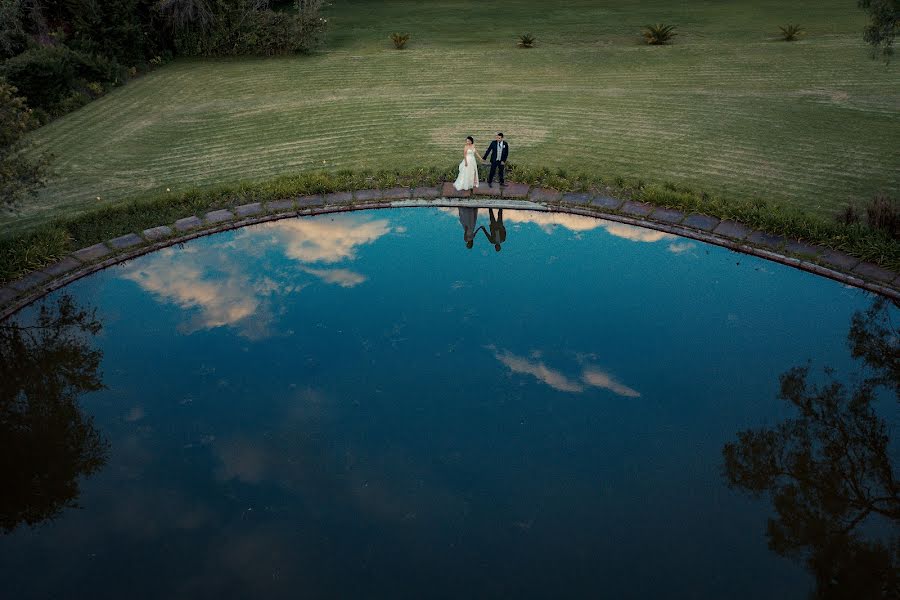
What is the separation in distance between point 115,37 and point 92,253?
14354 millimetres

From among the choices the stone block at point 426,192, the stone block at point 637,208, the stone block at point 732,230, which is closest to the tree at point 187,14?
the stone block at point 426,192

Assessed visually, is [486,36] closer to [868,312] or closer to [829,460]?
[868,312]

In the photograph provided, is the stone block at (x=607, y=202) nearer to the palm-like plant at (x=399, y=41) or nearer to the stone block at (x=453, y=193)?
the stone block at (x=453, y=193)

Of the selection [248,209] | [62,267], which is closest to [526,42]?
[248,209]

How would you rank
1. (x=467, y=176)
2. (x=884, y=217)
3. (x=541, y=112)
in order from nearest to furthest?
(x=884, y=217)
(x=467, y=176)
(x=541, y=112)

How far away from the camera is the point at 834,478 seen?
30.2 ft

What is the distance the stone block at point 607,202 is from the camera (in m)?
15.3

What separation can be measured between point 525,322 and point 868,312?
17.6 ft

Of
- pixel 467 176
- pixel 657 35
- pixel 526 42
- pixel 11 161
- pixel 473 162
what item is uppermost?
pixel 657 35

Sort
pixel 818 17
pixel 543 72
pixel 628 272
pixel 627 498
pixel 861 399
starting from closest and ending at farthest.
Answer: pixel 627 498
pixel 861 399
pixel 628 272
pixel 543 72
pixel 818 17

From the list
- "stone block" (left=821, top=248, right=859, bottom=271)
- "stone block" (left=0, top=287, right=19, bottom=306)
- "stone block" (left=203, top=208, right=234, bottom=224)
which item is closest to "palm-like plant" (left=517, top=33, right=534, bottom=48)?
"stone block" (left=203, top=208, right=234, bottom=224)

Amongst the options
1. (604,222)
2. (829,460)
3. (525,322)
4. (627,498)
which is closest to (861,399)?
(829,460)

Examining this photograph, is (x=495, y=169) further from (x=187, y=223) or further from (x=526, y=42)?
(x=526, y=42)

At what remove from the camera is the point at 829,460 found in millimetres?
9461
